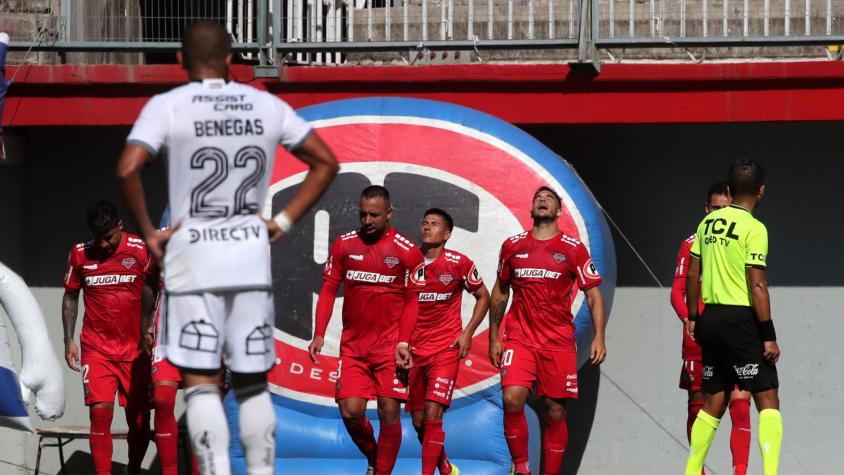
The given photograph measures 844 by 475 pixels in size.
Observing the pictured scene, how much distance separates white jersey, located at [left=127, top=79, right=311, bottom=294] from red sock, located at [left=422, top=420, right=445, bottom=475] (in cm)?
420

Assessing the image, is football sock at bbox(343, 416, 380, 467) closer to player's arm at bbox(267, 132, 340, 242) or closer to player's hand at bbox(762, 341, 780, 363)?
player's hand at bbox(762, 341, 780, 363)

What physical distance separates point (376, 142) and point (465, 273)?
1235mm

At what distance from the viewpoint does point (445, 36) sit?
11.2m

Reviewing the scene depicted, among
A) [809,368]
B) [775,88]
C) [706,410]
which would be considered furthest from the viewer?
[809,368]

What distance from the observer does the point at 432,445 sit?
29.5 feet

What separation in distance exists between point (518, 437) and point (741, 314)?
2003 mm

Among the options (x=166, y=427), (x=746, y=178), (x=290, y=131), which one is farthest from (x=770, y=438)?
(x=166, y=427)

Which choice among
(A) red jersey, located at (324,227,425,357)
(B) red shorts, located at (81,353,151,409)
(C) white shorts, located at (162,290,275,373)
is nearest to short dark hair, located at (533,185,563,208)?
(A) red jersey, located at (324,227,425,357)

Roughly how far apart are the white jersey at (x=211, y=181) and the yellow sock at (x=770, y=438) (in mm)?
3576

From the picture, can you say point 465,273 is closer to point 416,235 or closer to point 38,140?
point 416,235

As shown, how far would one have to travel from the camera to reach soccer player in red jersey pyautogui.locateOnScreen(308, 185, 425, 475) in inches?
354

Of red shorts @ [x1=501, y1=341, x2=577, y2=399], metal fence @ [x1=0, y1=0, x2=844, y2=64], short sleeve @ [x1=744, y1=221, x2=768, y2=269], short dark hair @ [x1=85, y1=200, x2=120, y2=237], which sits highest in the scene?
metal fence @ [x1=0, y1=0, x2=844, y2=64]

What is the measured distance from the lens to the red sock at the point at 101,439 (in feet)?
32.0

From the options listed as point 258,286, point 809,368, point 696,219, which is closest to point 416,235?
point 696,219
